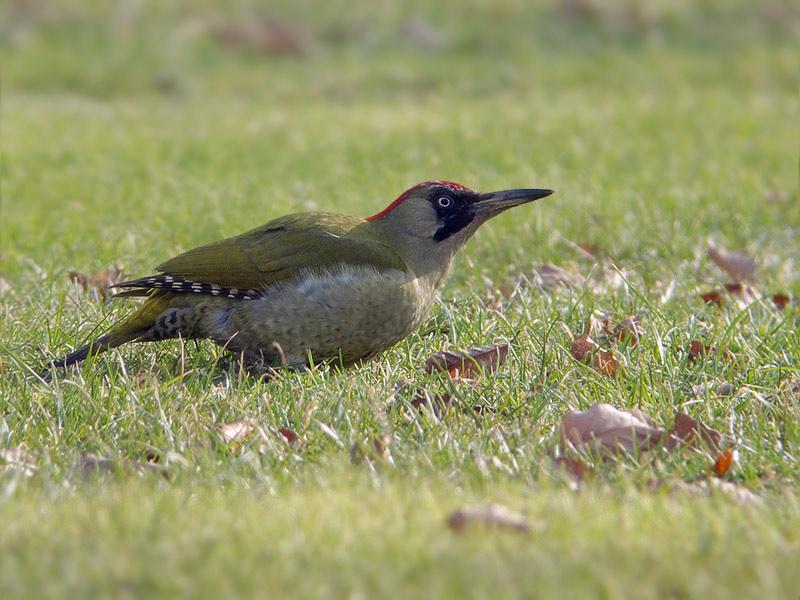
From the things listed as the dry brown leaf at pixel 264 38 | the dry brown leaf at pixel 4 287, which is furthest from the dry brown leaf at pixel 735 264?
the dry brown leaf at pixel 264 38

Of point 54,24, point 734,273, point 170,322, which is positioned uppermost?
point 54,24

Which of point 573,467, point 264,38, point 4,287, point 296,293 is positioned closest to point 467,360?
point 296,293

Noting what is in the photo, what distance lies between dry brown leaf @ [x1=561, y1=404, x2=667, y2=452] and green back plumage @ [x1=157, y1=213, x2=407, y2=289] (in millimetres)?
1182

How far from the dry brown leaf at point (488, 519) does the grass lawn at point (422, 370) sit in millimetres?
51

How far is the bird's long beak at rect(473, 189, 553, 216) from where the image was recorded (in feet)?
16.3

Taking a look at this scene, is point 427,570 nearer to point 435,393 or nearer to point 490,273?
point 435,393

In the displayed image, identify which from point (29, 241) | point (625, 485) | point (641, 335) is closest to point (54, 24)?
point (29, 241)

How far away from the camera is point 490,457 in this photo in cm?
359

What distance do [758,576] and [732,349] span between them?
2204 millimetres

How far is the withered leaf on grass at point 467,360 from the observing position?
14.5 ft

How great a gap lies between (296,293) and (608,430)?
143 centimetres

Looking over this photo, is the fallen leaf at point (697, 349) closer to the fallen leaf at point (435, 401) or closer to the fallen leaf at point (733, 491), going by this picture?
the fallen leaf at point (435, 401)

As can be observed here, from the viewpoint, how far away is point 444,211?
5000 millimetres

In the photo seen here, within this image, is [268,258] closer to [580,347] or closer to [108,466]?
[580,347]
